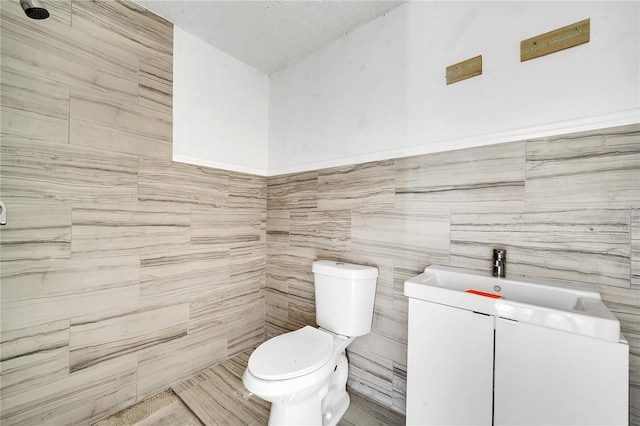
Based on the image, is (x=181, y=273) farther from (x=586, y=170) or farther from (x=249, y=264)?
→ (x=586, y=170)

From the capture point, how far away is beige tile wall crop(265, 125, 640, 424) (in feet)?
3.22

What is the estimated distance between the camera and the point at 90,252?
137cm

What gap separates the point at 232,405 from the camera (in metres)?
1.50

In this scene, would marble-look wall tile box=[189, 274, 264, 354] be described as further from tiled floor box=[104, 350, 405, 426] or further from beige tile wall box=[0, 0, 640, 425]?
tiled floor box=[104, 350, 405, 426]

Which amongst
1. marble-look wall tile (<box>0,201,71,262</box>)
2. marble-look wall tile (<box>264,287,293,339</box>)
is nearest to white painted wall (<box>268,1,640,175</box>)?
marble-look wall tile (<box>264,287,293,339</box>)

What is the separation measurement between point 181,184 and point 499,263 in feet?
5.85

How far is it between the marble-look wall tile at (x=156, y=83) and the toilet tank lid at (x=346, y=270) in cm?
134

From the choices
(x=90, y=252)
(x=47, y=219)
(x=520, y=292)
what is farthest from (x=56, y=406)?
(x=520, y=292)

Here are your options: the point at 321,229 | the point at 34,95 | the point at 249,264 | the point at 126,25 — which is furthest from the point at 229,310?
the point at 126,25

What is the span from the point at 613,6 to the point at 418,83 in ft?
2.35

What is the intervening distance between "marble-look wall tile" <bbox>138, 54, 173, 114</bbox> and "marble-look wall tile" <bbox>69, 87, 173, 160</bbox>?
0.05 meters

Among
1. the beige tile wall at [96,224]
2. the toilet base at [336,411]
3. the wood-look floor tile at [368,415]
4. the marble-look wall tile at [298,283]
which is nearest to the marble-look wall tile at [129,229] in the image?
the beige tile wall at [96,224]

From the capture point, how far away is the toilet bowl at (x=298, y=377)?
1.11 meters

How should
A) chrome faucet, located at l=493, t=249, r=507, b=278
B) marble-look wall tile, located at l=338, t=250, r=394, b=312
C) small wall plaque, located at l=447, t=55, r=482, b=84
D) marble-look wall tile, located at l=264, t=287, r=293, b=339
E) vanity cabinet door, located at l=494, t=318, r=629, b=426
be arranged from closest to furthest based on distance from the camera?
vanity cabinet door, located at l=494, t=318, r=629, b=426 → chrome faucet, located at l=493, t=249, r=507, b=278 → small wall plaque, located at l=447, t=55, r=482, b=84 → marble-look wall tile, located at l=338, t=250, r=394, b=312 → marble-look wall tile, located at l=264, t=287, r=293, b=339
